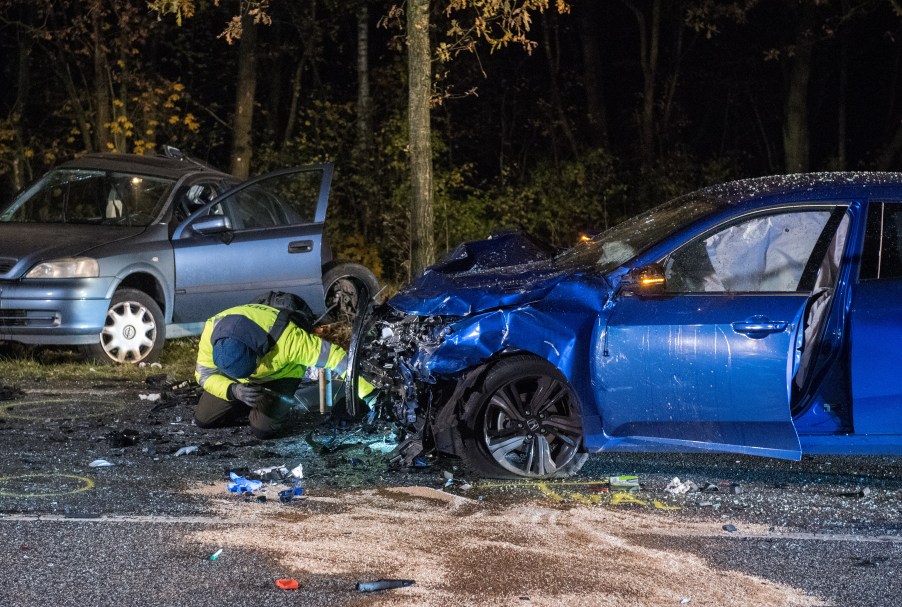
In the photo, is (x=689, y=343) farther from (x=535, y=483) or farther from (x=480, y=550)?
(x=480, y=550)

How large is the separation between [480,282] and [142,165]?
19.3ft

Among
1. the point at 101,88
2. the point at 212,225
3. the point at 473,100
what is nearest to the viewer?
the point at 212,225

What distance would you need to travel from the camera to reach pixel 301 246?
38.3 ft

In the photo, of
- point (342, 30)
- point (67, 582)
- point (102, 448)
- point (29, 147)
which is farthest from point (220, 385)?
point (342, 30)

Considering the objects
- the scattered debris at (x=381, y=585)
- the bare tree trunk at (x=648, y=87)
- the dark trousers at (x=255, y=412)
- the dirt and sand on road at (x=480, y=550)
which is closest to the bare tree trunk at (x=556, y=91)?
the bare tree trunk at (x=648, y=87)

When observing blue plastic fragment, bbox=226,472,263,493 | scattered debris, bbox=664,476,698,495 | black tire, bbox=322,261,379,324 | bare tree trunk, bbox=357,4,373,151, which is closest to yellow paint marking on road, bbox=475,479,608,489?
scattered debris, bbox=664,476,698,495

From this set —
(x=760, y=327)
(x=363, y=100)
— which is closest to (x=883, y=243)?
(x=760, y=327)

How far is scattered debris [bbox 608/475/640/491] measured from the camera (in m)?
6.99

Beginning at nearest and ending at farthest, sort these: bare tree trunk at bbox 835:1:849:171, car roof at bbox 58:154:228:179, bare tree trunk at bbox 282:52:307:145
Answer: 1. car roof at bbox 58:154:228:179
2. bare tree trunk at bbox 282:52:307:145
3. bare tree trunk at bbox 835:1:849:171

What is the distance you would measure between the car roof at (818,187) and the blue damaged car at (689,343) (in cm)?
1

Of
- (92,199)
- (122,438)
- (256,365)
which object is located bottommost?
(122,438)

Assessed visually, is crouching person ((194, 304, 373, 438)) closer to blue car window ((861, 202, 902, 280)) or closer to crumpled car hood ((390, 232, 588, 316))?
crumpled car hood ((390, 232, 588, 316))

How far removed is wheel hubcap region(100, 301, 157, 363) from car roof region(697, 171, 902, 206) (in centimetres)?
576

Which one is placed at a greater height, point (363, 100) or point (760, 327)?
point (363, 100)
